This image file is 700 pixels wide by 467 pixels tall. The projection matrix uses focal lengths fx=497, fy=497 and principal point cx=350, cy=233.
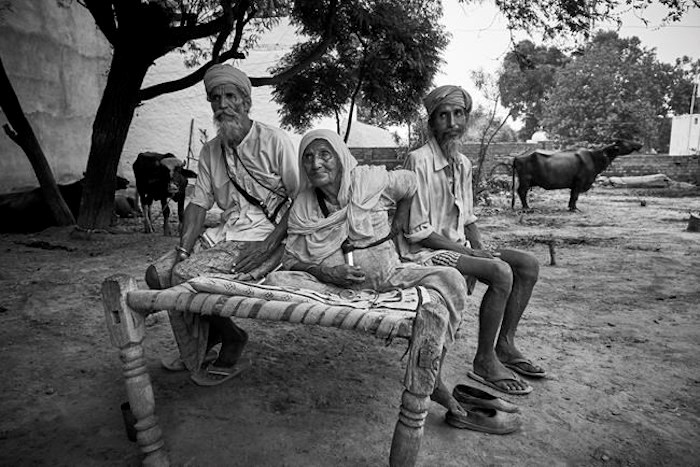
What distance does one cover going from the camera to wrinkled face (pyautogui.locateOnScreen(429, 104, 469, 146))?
11.0ft

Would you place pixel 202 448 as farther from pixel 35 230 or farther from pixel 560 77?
pixel 560 77

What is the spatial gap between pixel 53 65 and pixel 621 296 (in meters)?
11.0

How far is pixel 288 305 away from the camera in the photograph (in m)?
2.15

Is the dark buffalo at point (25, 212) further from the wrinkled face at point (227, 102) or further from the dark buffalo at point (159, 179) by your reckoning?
the wrinkled face at point (227, 102)

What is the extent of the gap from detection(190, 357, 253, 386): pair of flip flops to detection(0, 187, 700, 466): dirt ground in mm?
60

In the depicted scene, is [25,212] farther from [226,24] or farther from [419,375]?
[419,375]

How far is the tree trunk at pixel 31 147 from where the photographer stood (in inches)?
291

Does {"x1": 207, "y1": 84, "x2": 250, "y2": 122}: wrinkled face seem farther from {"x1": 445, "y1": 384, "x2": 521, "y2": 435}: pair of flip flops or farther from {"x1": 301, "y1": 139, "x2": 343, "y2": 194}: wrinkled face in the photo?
{"x1": 445, "y1": 384, "x2": 521, "y2": 435}: pair of flip flops

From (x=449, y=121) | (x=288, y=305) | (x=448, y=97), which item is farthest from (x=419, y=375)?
(x=448, y=97)

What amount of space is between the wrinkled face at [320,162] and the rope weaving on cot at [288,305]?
715mm

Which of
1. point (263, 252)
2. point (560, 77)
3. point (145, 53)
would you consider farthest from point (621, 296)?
point (560, 77)

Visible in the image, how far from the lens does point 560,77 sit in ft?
101

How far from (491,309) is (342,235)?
1015 millimetres

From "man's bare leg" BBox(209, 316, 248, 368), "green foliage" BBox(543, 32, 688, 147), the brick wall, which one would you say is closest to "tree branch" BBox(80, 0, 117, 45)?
"man's bare leg" BBox(209, 316, 248, 368)
